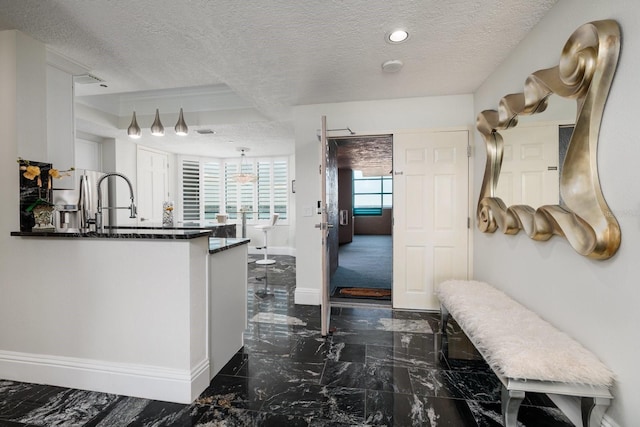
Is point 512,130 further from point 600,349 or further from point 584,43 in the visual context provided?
point 600,349

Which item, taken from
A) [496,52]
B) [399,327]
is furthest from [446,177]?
[399,327]

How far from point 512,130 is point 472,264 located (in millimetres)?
1556

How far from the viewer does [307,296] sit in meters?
3.67

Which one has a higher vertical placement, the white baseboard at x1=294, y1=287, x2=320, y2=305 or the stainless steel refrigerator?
the stainless steel refrigerator

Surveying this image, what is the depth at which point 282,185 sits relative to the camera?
24.6ft

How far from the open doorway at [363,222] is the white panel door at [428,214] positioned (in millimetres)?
355

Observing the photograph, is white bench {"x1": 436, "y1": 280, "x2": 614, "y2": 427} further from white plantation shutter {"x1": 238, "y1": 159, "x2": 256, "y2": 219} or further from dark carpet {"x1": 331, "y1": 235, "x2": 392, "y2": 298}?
white plantation shutter {"x1": 238, "y1": 159, "x2": 256, "y2": 219}

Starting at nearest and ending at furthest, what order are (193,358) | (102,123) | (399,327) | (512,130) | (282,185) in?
(193,358)
(512,130)
(399,327)
(102,123)
(282,185)

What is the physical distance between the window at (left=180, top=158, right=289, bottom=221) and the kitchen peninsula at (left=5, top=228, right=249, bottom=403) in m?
5.46

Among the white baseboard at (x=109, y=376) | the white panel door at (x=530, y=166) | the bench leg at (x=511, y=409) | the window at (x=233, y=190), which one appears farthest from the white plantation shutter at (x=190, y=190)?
the bench leg at (x=511, y=409)

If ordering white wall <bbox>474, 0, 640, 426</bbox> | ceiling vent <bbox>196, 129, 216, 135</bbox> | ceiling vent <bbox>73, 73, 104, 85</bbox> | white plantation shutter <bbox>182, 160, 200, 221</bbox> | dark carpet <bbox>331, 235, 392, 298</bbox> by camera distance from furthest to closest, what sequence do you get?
white plantation shutter <bbox>182, 160, 200, 221</bbox> → ceiling vent <bbox>196, 129, 216, 135</bbox> → dark carpet <bbox>331, 235, 392, 298</bbox> → ceiling vent <bbox>73, 73, 104, 85</bbox> → white wall <bbox>474, 0, 640, 426</bbox>

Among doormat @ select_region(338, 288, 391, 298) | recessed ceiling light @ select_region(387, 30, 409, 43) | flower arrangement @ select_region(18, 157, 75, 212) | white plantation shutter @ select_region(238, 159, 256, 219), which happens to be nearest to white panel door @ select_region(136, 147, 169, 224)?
white plantation shutter @ select_region(238, 159, 256, 219)

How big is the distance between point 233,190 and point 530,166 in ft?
22.5

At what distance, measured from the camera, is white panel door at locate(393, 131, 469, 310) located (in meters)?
3.30
